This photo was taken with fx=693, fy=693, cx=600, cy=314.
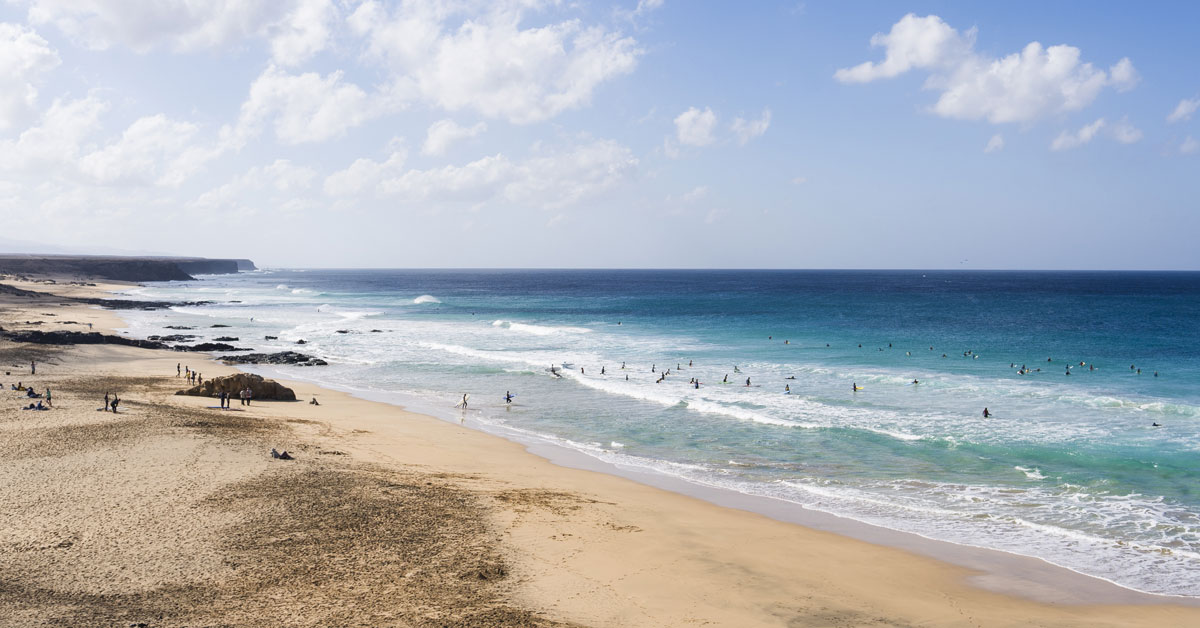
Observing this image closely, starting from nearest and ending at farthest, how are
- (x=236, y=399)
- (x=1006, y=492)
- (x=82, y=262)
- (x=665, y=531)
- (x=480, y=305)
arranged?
(x=665, y=531), (x=1006, y=492), (x=236, y=399), (x=480, y=305), (x=82, y=262)

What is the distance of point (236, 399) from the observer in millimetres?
31906

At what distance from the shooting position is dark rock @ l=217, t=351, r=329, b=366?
46.5 m

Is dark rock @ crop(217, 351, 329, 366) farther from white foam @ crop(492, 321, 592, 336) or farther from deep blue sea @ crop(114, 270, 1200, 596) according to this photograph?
white foam @ crop(492, 321, 592, 336)

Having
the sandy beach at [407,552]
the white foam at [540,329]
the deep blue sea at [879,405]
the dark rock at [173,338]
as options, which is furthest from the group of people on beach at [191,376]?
the white foam at [540,329]

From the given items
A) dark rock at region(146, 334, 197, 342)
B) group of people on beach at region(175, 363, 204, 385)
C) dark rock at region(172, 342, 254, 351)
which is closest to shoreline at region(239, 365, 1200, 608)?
group of people on beach at region(175, 363, 204, 385)

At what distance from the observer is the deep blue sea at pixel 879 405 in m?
18.2

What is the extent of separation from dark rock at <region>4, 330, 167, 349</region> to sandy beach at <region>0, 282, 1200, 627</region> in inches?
1141

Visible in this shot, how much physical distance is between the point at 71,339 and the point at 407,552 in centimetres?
4683

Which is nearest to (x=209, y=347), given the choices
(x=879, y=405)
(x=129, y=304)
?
(x=879, y=405)

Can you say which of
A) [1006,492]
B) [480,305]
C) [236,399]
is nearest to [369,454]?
[236,399]

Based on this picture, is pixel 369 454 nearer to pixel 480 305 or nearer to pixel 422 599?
pixel 422 599

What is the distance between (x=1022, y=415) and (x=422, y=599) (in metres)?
27.8

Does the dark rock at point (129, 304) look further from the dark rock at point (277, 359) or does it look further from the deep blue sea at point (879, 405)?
the dark rock at point (277, 359)

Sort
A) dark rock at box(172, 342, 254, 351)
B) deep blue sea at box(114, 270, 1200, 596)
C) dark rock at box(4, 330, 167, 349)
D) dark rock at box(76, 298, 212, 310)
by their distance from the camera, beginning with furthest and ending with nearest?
1. dark rock at box(76, 298, 212, 310)
2. dark rock at box(172, 342, 254, 351)
3. dark rock at box(4, 330, 167, 349)
4. deep blue sea at box(114, 270, 1200, 596)
